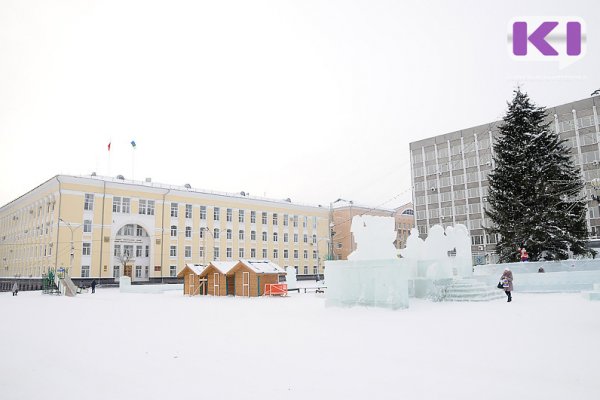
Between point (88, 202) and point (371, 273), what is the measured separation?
4359cm

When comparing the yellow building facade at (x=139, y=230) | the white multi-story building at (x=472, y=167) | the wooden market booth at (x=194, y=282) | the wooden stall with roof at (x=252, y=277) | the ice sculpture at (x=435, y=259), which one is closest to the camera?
the ice sculpture at (x=435, y=259)

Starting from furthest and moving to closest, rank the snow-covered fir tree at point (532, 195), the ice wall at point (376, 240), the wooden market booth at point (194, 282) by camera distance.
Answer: the wooden market booth at point (194, 282), the snow-covered fir tree at point (532, 195), the ice wall at point (376, 240)

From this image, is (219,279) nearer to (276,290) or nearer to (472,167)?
(276,290)

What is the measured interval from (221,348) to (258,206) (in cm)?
5729

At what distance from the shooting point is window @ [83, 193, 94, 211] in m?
50.9

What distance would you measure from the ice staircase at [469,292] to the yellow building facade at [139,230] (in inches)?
1653

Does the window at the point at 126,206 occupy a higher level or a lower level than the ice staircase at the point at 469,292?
higher

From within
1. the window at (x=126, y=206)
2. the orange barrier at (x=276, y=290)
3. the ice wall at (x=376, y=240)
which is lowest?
the orange barrier at (x=276, y=290)

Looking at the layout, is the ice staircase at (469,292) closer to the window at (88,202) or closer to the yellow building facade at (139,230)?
the yellow building facade at (139,230)

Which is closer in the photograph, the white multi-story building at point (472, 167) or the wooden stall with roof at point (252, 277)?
the wooden stall with roof at point (252, 277)

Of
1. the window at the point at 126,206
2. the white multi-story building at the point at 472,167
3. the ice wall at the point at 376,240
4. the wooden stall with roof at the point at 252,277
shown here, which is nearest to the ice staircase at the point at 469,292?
the ice wall at the point at 376,240

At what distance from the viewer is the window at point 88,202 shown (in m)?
50.9

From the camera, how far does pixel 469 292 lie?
18.9 meters

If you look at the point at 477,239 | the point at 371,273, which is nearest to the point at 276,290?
the point at 371,273
